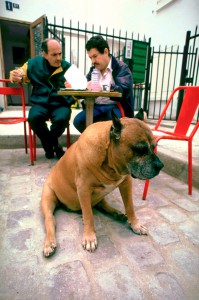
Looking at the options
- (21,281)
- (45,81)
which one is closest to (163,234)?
(21,281)

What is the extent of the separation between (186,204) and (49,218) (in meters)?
1.43

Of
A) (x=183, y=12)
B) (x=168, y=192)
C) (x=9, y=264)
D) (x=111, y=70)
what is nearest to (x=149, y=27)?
(x=183, y=12)

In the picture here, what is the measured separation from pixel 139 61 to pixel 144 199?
6.06m

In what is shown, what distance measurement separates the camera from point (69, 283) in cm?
128

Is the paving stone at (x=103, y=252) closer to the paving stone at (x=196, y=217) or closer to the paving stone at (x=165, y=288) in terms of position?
the paving stone at (x=165, y=288)

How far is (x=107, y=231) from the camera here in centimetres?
181

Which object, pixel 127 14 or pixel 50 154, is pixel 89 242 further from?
pixel 127 14

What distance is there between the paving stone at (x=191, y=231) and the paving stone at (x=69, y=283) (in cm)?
92

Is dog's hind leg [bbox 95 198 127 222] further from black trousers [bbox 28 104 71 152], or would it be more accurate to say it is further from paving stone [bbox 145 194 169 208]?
black trousers [bbox 28 104 71 152]

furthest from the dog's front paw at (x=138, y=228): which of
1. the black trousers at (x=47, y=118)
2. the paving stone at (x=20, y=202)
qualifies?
the black trousers at (x=47, y=118)

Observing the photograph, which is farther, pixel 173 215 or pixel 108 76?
pixel 108 76

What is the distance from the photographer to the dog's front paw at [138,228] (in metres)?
1.77

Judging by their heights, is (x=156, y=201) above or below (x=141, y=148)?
below

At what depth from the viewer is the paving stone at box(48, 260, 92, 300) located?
120cm
